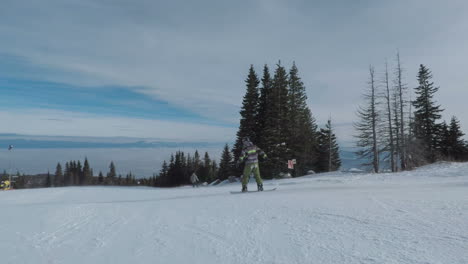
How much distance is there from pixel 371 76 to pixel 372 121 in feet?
14.8

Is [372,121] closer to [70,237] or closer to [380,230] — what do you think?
[380,230]

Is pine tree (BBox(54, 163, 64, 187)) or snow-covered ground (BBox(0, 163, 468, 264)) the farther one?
pine tree (BBox(54, 163, 64, 187))

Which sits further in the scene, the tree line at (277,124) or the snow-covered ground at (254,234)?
the tree line at (277,124)

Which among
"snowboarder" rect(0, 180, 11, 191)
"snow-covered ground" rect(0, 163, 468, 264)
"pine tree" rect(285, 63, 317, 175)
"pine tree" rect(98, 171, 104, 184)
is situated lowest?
"pine tree" rect(98, 171, 104, 184)

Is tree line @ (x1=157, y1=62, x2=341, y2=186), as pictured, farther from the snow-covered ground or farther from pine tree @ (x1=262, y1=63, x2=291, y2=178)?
the snow-covered ground

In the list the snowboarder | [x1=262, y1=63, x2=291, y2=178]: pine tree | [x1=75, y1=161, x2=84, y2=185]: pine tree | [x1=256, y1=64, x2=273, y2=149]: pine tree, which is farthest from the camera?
[x1=75, y1=161, x2=84, y2=185]: pine tree

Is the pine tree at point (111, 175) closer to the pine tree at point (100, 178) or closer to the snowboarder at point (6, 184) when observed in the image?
the pine tree at point (100, 178)

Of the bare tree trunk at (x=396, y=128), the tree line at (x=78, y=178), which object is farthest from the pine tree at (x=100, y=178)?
the bare tree trunk at (x=396, y=128)

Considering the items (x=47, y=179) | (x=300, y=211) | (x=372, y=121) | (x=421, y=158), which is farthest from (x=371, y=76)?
(x=47, y=179)

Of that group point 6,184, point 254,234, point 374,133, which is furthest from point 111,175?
point 254,234

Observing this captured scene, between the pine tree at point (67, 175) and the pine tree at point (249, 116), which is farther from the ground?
the pine tree at point (249, 116)

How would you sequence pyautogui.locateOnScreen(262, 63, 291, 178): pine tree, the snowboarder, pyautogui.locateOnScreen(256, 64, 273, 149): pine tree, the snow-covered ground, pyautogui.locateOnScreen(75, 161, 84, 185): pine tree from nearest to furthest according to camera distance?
the snow-covered ground → the snowboarder → pyautogui.locateOnScreen(262, 63, 291, 178): pine tree → pyautogui.locateOnScreen(256, 64, 273, 149): pine tree → pyautogui.locateOnScreen(75, 161, 84, 185): pine tree

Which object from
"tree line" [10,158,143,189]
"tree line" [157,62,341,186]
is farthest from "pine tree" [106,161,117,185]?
"tree line" [157,62,341,186]

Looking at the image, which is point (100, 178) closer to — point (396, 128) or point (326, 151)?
point (326, 151)
